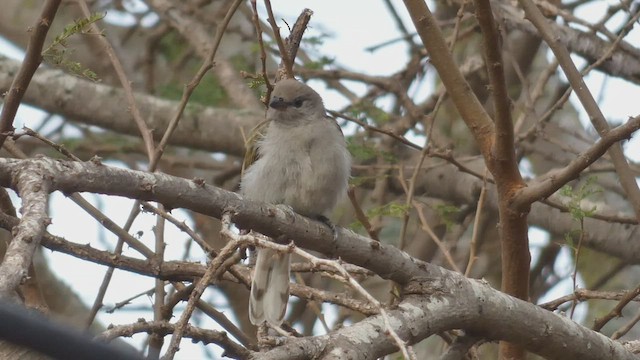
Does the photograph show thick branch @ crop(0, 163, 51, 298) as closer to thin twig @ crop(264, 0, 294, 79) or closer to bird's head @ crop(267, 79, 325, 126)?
thin twig @ crop(264, 0, 294, 79)

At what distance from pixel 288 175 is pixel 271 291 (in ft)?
1.92

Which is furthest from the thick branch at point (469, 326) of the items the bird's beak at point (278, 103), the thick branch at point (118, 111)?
the thick branch at point (118, 111)

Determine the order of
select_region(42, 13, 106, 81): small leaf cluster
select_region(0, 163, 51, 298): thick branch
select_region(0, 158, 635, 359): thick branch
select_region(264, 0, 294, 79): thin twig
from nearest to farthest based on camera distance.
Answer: select_region(0, 163, 51, 298): thick branch → select_region(0, 158, 635, 359): thick branch → select_region(42, 13, 106, 81): small leaf cluster → select_region(264, 0, 294, 79): thin twig

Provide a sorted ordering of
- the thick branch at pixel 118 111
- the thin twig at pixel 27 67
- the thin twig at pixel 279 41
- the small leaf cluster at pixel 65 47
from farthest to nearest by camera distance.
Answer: the thick branch at pixel 118 111
the thin twig at pixel 279 41
the small leaf cluster at pixel 65 47
the thin twig at pixel 27 67

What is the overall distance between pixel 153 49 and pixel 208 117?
124 centimetres

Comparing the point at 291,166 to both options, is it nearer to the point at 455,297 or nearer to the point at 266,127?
the point at 266,127

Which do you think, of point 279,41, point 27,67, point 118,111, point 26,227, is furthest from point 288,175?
point 118,111

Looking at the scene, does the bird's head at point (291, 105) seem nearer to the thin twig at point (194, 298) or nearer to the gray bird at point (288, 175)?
the gray bird at point (288, 175)

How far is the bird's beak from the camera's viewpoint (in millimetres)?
5164

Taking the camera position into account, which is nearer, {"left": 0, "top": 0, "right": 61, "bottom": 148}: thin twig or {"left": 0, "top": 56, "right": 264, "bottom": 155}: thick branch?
{"left": 0, "top": 0, "right": 61, "bottom": 148}: thin twig

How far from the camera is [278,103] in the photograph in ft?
17.1

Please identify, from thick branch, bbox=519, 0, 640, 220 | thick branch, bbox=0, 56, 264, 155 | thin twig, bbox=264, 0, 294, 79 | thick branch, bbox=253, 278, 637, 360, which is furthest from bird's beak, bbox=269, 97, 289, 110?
thick branch, bbox=0, 56, 264, 155

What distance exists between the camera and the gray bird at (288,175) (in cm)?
487

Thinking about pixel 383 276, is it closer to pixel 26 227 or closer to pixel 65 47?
pixel 65 47
